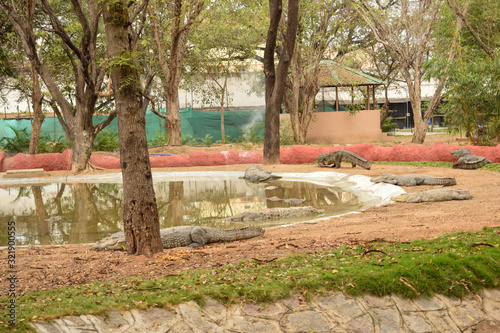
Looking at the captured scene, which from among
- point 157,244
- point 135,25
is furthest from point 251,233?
point 135,25

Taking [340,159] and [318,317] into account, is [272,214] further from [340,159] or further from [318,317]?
[340,159]

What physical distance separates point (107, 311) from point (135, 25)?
20.2 m

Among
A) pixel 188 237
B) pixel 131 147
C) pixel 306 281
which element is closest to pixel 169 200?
pixel 188 237

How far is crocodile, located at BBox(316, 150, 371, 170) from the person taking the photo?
13.9 meters

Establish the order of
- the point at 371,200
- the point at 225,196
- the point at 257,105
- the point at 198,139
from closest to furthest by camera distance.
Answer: the point at 371,200 → the point at 225,196 → the point at 198,139 → the point at 257,105

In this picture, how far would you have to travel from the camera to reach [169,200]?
36.2 ft

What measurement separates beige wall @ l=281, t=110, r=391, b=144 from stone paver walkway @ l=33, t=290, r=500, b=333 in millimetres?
21736

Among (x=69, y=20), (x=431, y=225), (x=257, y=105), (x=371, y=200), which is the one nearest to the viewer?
(x=431, y=225)

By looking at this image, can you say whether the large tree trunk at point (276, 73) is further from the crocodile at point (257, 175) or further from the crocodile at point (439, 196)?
the crocodile at point (439, 196)

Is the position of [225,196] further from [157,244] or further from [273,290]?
[273,290]

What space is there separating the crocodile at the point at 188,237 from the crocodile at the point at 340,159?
7.83 meters

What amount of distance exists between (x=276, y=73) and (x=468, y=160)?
6607mm

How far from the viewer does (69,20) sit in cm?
2117

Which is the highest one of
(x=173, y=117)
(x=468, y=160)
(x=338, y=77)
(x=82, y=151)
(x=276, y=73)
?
(x=338, y=77)
